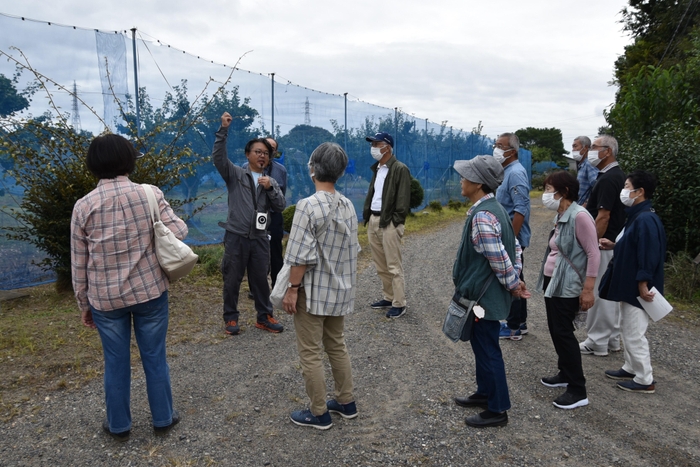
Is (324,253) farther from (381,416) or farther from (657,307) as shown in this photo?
(657,307)

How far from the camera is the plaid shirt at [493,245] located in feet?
9.85

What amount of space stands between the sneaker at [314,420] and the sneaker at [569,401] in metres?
1.64

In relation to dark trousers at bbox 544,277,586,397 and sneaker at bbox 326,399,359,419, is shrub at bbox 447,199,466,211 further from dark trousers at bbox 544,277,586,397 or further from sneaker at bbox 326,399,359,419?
sneaker at bbox 326,399,359,419

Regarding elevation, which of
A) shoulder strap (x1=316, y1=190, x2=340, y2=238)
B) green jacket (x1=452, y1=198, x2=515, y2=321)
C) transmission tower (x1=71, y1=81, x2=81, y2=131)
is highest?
transmission tower (x1=71, y1=81, x2=81, y2=131)

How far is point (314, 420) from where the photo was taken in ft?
10.7

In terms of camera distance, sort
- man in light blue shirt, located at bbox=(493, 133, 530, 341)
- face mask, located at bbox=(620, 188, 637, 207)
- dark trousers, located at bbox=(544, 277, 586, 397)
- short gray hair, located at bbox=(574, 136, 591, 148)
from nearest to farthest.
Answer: dark trousers, located at bbox=(544, 277, 586, 397)
face mask, located at bbox=(620, 188, 637, 207)
man in light blue shirt, located at bbox=(493, 133, 530, 341)
short gray hair, located at bbox=(574, 136, 591, 148)

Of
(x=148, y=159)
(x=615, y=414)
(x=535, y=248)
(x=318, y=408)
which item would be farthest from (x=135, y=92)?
(x=535, y=248)

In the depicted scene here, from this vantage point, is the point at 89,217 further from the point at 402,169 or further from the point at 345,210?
the point at 402,169

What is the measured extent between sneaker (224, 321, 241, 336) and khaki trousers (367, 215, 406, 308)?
5.61 feet

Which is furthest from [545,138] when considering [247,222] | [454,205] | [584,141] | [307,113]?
[247,222]

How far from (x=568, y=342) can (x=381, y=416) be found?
141 centimetres

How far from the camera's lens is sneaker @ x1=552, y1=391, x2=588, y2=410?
3.57 m

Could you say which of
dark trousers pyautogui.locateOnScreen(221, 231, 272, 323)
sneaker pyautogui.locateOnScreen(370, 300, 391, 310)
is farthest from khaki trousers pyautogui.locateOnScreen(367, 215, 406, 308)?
dark trousers pyautogui.locateOnScreen(221, 231, 272, 323)

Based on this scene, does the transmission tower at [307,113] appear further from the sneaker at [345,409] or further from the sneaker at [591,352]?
the sneaker at [345,409]
